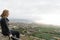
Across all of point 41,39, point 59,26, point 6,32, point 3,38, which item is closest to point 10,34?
point 6,32

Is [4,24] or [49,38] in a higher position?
[4,24]

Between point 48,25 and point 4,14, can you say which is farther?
point 48,25

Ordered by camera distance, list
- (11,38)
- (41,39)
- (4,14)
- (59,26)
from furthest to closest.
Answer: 1. (59,26)
2. (41,39)
3. (11,38)
4. (4,14)

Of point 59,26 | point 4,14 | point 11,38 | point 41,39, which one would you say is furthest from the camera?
point 59,26

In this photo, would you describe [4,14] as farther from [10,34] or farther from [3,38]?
[3,38]

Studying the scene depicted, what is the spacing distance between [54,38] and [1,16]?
616 inches

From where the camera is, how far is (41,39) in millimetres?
28141

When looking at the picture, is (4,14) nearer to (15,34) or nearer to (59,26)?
(15,34)

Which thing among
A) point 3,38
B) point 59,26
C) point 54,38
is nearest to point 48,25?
point 59,26

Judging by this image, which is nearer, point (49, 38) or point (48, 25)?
point (49, 38)

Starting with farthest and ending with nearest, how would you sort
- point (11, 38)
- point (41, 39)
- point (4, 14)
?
point (41, 39), point (11, 38), point (4, 14)

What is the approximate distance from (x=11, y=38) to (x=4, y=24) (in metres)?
1.17

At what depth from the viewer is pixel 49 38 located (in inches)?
1144

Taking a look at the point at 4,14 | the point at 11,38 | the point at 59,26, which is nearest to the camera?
the point at 4,14
